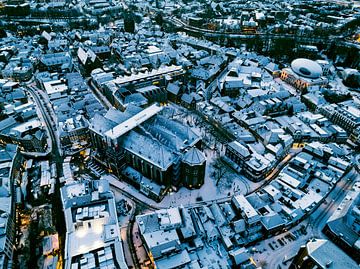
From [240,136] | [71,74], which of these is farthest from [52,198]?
[71,74]

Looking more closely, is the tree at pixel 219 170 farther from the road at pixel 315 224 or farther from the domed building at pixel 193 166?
the road at pixel 315 224

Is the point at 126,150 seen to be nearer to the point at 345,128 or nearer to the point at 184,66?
the point at 184,66

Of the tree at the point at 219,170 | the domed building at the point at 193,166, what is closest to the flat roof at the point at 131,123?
the domed building at the point at 193,166

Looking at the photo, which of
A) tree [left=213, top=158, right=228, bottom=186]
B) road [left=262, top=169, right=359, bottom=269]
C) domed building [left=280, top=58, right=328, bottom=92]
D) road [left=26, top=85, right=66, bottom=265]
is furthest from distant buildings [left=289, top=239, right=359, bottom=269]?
domed building [left=280, top=58, right=328, bottom=92]

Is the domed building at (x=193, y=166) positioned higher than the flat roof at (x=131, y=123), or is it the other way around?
the flat roof at (x=131, y=123)

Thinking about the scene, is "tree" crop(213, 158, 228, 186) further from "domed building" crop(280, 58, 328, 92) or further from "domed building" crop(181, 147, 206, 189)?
"domed building" crop(280, 58, 328, 92)

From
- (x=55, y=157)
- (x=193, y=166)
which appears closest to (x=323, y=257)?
(x=193, y=166)
